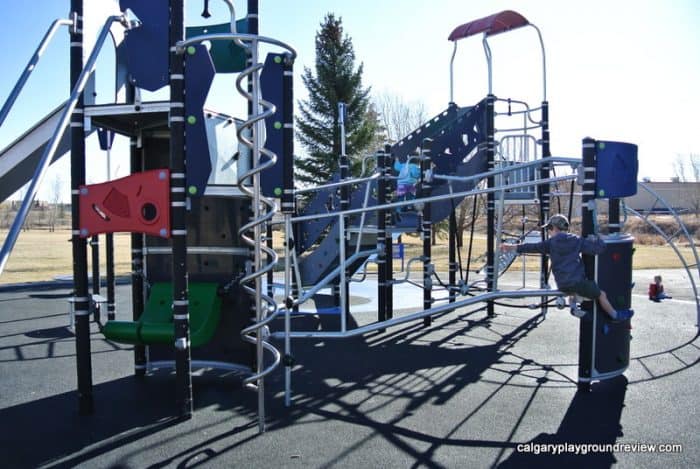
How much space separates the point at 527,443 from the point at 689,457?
3.49 feet

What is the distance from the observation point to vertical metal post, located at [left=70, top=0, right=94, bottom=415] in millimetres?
4809

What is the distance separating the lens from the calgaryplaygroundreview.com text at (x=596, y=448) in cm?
415

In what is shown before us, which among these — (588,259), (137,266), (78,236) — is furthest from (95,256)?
(588,259)

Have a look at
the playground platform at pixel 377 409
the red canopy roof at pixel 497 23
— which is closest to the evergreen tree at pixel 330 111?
the red canopy roof at pixel 497 23

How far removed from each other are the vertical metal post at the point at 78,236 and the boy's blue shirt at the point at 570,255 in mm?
4212

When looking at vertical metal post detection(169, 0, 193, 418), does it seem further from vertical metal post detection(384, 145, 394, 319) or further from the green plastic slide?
vertical metal post detection(384, 145, 394, 319)

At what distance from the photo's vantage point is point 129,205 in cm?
480

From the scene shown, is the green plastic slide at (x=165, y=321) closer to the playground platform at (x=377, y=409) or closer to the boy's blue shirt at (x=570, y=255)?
the playground platform at (x=377, y=409)

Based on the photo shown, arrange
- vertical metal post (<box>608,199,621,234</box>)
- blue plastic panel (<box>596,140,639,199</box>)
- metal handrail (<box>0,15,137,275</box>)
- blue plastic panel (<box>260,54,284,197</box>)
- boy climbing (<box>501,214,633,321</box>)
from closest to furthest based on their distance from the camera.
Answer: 1. metal handrail (<box>0,15,137,275</box>)
2. blue plastic panel (<box>260,54,284,197</box>)
3. boy climbing (<box>501,214,633,321</box>)
4. blue plastic panel (<box>596,140,639,199</box>)
5. vertical metal post (<box>608,199,621,234</box>)

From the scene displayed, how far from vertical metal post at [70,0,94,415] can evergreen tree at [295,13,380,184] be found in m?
24.3

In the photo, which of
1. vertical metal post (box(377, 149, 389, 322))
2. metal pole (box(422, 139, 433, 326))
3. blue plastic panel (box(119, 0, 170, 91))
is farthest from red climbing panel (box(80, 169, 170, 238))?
metal pole (box(422, 139, 433, 326))

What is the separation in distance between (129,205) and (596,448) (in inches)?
159

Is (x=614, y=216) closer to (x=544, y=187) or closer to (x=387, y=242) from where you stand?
(x=387, y=242)

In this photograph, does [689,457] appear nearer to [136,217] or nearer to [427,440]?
[427,440]
